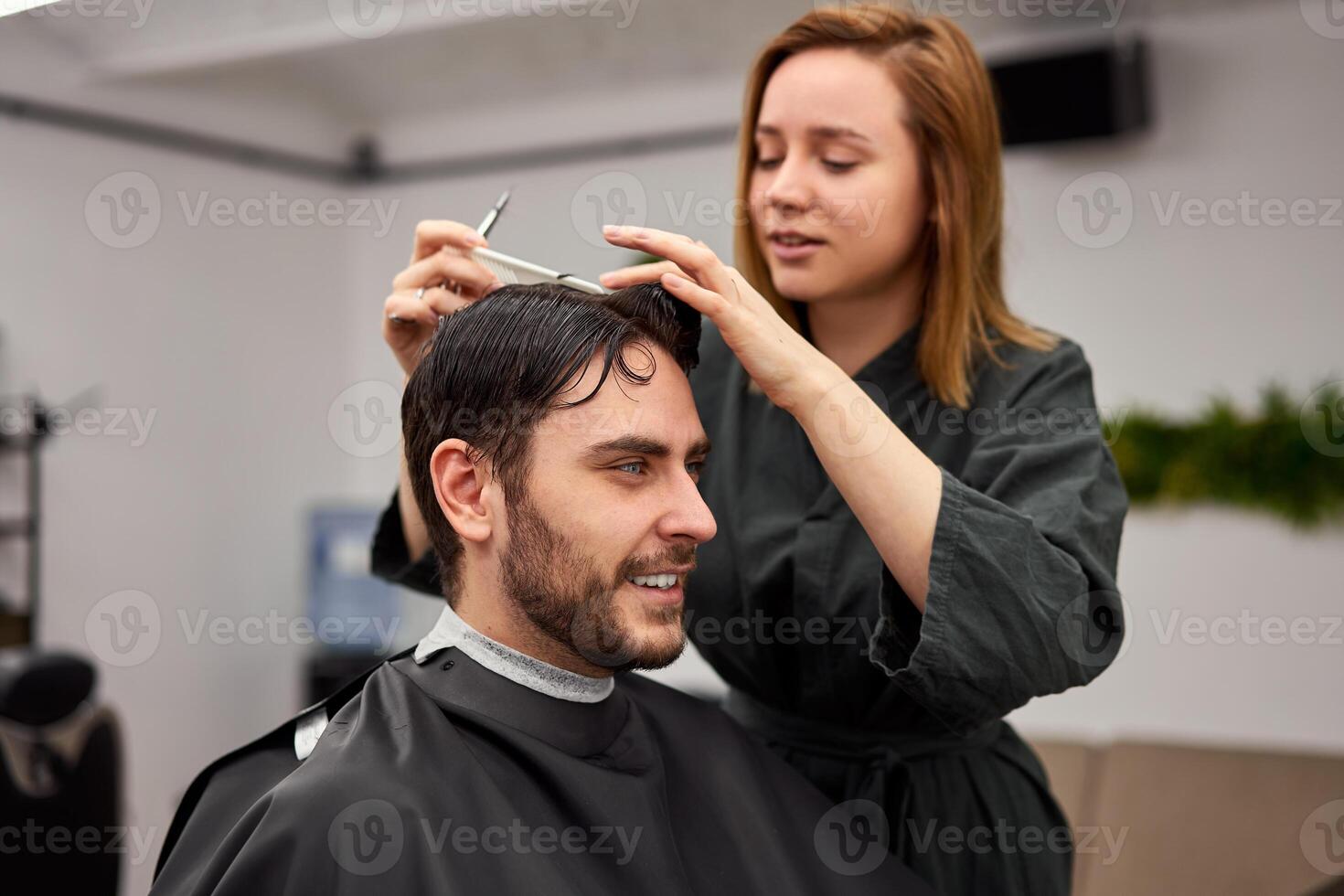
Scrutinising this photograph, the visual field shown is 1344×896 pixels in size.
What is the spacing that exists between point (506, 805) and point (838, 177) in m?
0.89

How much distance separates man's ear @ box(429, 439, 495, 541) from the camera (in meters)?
1.48

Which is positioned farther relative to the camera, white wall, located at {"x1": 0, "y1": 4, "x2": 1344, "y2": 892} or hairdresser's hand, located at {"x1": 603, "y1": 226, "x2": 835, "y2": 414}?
white wall, located at {"x1": 0, "y1": 4, "x2": 1344, "y2": 892}

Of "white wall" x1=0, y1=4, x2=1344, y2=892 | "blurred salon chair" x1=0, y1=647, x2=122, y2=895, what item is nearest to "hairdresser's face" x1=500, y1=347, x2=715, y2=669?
"blurred salon chair" x1=0, y1=647, x2=122, y2=895

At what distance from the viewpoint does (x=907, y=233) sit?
5.32 ft

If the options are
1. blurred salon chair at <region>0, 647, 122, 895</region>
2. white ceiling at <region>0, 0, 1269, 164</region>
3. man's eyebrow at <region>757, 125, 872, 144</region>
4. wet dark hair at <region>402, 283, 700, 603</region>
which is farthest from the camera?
white ceiling at <region>0, 0, 1269, 164</region>

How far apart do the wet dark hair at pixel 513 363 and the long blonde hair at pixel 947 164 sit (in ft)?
1.14

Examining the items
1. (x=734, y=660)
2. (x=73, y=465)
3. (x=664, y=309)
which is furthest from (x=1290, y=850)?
(x=73, y=465)

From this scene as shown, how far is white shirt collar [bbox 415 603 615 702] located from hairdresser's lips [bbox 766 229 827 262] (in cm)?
61

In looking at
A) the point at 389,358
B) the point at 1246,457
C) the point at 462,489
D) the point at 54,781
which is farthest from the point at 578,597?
the point at 389,358

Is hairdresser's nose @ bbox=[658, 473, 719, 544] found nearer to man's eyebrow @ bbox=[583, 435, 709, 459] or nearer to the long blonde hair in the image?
man's eyebrow @ bbox=[583, 435, 709, 459]

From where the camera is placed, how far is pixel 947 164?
1.59 m

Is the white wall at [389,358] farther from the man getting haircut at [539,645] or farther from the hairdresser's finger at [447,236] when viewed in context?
the hairdresser's finger at [447,236]

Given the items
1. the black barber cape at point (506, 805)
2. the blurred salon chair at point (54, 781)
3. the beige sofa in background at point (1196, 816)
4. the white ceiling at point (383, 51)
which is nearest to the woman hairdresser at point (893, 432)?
the black barber cape at point (506, 805)

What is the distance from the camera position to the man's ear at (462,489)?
1478 millimetres
